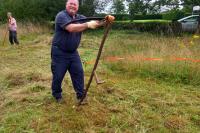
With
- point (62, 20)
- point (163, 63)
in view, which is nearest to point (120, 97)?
point (62, 20)

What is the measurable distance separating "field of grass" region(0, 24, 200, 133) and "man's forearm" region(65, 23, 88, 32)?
1180 mm

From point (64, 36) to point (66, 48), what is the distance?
195 mm

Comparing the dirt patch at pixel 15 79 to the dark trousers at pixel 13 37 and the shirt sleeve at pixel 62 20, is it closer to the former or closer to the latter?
the shirt sleeve at pixel 62 20

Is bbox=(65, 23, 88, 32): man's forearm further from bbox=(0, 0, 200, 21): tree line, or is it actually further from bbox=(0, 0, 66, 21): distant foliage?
bbox=(0, 0, 66, 21): distant foliage

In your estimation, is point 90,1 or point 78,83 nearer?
point 78,83

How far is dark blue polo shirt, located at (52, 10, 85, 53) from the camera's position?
523 centimetres

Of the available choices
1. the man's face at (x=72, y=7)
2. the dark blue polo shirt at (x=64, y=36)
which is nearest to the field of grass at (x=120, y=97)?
Result: the dark blue polo shirt at (x=64, y=36)

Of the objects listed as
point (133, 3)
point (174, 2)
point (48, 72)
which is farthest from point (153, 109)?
point (133, 3)

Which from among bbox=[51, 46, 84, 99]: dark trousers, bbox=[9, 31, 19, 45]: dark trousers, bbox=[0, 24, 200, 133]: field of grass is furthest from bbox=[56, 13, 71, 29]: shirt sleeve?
bbox=[9, 31, 19, 45]: dark trousers

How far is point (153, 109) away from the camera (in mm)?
5750

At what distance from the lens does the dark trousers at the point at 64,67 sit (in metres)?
5.55

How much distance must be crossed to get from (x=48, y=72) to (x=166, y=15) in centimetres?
2298

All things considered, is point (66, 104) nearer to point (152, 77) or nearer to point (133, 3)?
point (152, 77)

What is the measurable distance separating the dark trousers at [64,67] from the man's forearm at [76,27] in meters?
0.59
